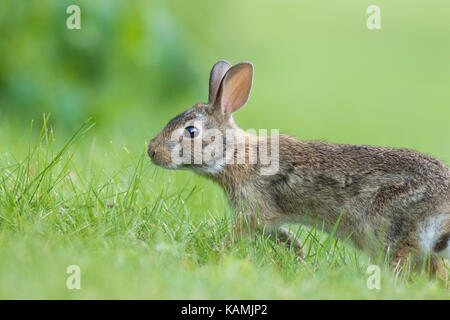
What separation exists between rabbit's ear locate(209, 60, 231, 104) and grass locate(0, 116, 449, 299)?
870 millimetres

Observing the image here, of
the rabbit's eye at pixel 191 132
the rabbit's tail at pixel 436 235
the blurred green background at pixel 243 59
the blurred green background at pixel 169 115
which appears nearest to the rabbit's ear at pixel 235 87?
the rabbit's eye at pixel 191 132

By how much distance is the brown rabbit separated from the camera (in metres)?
5.25

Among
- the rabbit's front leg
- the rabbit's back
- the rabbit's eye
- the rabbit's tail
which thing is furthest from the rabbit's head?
the rabbit's tail

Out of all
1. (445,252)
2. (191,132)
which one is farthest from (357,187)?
(191,132)

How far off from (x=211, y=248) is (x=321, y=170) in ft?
4.43

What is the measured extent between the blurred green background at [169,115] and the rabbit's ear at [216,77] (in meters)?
0.87

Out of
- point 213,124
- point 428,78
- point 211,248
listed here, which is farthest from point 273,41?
point 211,248

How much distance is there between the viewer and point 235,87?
6.05 meters

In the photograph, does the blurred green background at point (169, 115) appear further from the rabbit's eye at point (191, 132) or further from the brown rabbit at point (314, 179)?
the rabbit's eye at point (191, 132)

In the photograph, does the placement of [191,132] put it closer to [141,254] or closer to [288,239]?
[288,239]

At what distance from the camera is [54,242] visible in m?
4.35

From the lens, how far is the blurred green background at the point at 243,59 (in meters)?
9.21

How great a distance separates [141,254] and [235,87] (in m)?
2.20

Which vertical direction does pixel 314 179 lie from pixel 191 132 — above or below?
below
